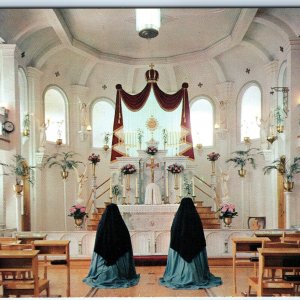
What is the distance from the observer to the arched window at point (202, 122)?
1122 cm

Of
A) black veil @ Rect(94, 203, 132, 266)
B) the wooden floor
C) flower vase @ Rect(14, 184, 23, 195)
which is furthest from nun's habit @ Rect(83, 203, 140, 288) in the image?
flower vase @ Rect(14, 184, 23, 195)

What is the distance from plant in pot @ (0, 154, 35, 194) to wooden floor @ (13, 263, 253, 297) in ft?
6.45

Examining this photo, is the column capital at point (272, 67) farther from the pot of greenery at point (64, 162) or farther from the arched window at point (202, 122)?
the pot of greenery at point (64, 162)

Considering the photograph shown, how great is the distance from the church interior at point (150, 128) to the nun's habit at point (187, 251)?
5.73 feet

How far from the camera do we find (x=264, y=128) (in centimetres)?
1086

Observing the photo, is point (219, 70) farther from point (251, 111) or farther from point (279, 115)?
point (279, 115)

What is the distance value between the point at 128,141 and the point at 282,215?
14.1ft

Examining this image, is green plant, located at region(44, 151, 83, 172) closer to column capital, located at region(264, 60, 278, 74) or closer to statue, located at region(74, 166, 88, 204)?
statue, located at region(74, 166, 88, 204)

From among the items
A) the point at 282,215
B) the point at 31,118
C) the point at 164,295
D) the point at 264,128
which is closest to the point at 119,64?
the point at 31,118

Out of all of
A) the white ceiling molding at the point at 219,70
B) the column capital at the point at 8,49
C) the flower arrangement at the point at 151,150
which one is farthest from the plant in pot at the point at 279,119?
the column capital at the point at 8,49

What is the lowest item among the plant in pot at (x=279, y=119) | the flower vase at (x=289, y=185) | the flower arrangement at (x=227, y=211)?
the flower arrangement at (x=227, y=211)

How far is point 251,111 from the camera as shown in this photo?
1134cm

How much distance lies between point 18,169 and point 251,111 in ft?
19.9

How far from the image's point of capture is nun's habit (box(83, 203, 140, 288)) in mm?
7406
